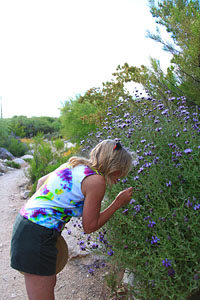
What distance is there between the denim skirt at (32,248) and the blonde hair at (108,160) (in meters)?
0.49

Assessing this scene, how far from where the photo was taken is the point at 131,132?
3314 mm

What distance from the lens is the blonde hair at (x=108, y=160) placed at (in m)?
2.02

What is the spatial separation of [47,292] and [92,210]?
0.63 meters

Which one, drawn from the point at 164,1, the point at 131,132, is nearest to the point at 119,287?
the point at 131,132

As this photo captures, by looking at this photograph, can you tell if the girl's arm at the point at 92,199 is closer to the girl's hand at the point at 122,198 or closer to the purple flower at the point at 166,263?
the girl's hand at the point at 122,198

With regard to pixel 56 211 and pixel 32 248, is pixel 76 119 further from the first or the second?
pixel 32 248

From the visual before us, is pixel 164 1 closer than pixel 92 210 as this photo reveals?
No

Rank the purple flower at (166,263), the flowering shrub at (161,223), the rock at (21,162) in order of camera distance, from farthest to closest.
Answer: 1. the rock at (21,162)
2. the flowering shrub at (161,223)
3. the purple flower at (166,263)

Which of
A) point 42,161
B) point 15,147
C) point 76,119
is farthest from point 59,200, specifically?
point 15,147

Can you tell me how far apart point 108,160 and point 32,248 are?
75cm

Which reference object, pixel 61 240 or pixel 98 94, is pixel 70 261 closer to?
pixel 61 240

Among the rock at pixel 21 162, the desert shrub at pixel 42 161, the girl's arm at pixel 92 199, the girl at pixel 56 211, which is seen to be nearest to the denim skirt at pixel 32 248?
the girl at pixel 56 211

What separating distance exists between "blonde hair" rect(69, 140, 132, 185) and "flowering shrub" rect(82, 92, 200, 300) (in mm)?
422

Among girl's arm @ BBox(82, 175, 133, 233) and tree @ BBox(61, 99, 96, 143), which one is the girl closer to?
girl's arm @ BBox(82, 175, 133, 233)
